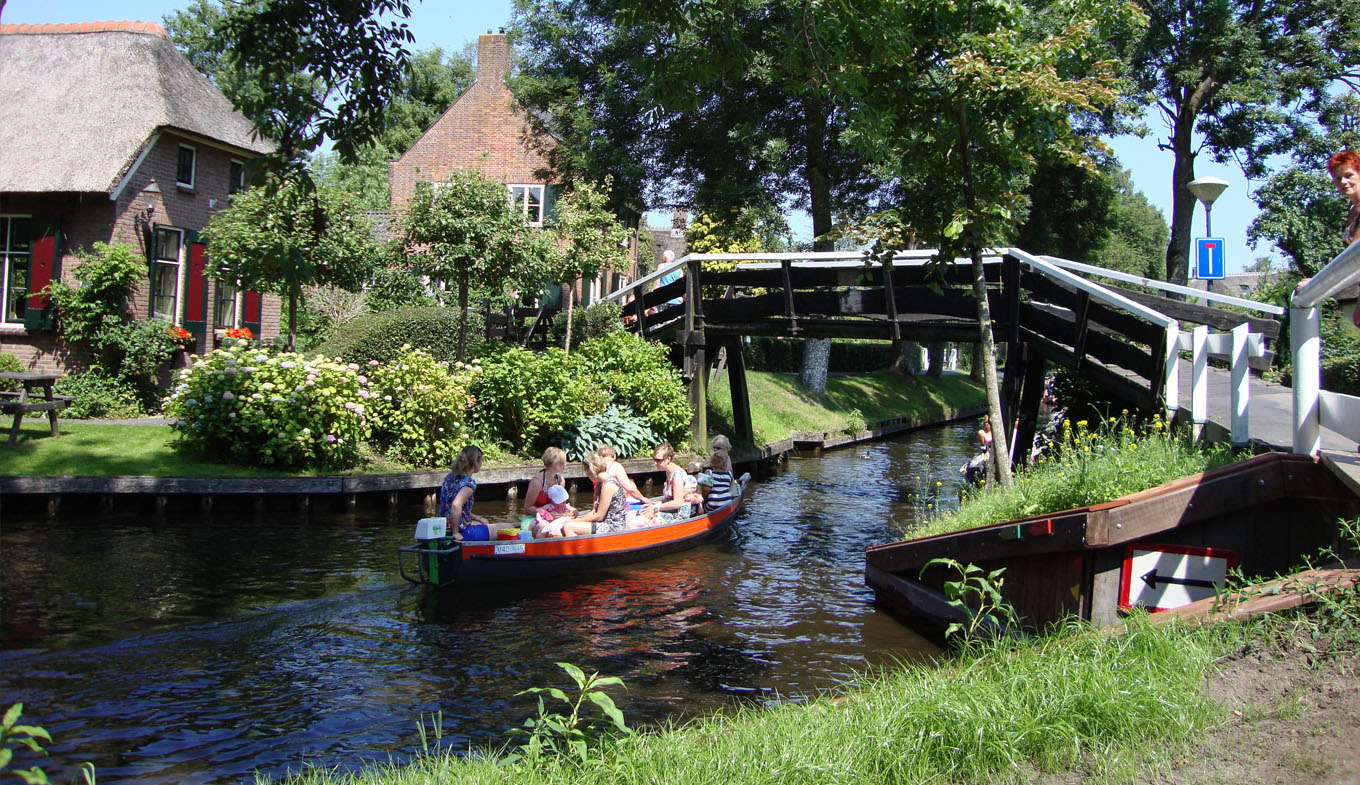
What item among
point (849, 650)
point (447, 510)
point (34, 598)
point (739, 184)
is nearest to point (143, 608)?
point (34, 598)

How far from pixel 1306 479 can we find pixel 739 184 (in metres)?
19.8

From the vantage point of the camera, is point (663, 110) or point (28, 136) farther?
point (28, 136)

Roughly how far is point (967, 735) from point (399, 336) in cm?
1740

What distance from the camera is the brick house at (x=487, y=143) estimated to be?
30.9m

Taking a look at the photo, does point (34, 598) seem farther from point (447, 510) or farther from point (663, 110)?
point (663, 110)

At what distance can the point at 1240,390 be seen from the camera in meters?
7.13

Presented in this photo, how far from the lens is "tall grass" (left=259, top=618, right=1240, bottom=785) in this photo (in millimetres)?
4016

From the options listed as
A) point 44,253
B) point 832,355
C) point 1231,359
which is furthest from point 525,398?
point 832,355

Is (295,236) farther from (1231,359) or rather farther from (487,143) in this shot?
(487,143)

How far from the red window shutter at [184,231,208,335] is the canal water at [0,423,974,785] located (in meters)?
8.60

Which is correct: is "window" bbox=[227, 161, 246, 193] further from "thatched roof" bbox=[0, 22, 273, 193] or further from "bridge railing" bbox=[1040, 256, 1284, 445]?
"bridge railing" bbox=[1040, 256, 1284, 445]

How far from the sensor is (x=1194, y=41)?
1022 inches

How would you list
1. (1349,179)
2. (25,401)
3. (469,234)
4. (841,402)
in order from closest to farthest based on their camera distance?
(1349,179)
(25,401)
(469,234)
(841,402)

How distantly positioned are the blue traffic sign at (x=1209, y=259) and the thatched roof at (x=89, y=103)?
15211 mm
